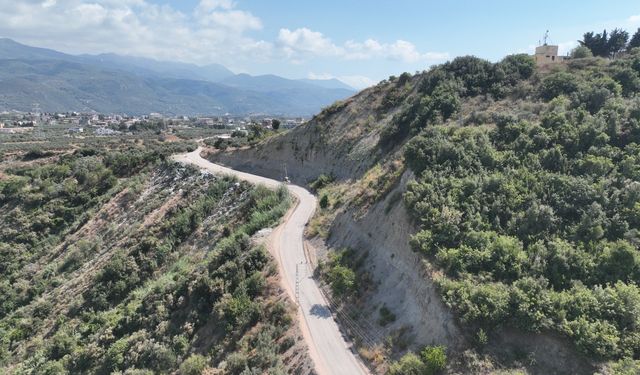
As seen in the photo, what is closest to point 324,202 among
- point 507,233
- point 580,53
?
point 507,233

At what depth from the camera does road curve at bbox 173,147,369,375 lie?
60.5 feet

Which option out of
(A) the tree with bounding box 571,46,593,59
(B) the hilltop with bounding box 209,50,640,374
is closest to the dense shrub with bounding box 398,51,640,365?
(B) the hilltop with bounding box 209,50,640,374

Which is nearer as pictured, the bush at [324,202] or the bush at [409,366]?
the bush at [409,366]

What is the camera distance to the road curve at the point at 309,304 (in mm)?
18438

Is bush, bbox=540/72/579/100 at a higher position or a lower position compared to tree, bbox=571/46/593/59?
lower

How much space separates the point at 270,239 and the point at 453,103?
20479mm

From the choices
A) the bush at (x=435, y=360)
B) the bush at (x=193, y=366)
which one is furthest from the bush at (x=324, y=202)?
the bush at (x=435, y=360)

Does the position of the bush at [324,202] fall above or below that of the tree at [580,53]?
below

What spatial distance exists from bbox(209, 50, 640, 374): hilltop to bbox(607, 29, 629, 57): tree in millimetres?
16177

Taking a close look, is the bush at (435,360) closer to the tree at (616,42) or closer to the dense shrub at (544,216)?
the dense shrub at (544,216)

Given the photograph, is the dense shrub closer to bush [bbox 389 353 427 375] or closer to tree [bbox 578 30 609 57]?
bush [bbox 389 353 427 375]

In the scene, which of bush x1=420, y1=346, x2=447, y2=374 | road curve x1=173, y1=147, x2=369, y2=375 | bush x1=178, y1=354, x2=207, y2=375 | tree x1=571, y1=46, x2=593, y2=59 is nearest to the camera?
bush x1=420, y1=346, x2=447, y2=374

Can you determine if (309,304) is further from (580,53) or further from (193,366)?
(580,53)

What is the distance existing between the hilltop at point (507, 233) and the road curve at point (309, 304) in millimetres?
1046
